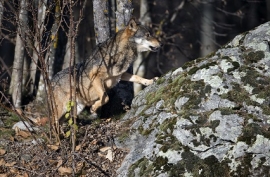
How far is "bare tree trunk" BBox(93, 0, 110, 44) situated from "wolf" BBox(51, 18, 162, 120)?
537mm

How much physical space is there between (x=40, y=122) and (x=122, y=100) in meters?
1.57

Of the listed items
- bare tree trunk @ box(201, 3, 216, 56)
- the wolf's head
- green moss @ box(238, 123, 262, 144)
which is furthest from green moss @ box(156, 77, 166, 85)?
bare tree trunk @ box(201, 3, 216, 56)

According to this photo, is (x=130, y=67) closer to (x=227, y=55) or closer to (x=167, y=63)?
(x=227, y=55)

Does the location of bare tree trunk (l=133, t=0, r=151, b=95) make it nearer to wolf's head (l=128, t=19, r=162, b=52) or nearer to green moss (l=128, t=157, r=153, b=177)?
wolf's head (l=128, t=19, r=162, b=52)

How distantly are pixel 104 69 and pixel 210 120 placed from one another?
2958 mm

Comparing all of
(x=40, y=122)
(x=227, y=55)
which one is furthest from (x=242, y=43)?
(x=40, y=122)

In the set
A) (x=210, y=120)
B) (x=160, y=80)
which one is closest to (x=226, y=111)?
(x=210, y=120)

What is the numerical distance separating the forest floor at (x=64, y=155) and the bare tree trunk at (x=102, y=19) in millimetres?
2228

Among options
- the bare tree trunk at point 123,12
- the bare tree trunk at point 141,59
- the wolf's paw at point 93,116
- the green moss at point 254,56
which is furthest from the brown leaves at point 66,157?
the bare tree trunk at point 141,59

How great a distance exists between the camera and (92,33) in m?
19.7

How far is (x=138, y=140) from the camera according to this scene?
7.86 metres

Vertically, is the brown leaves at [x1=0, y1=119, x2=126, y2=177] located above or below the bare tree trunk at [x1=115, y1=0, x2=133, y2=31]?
below

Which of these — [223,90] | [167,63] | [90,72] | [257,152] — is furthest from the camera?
[167,63]

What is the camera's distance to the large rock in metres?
6.75
